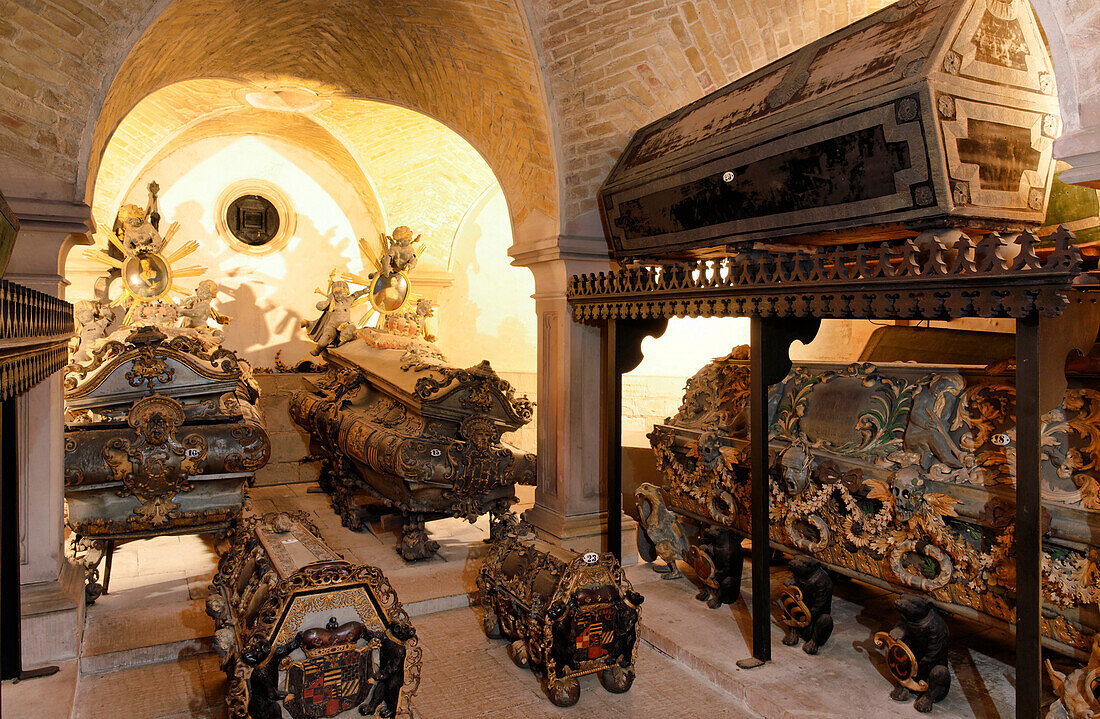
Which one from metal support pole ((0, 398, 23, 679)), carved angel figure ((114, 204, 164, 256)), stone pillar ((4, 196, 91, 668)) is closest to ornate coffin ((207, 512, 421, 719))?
metal support pole ((0, 398, 23, 679))

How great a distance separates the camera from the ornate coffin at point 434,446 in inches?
202

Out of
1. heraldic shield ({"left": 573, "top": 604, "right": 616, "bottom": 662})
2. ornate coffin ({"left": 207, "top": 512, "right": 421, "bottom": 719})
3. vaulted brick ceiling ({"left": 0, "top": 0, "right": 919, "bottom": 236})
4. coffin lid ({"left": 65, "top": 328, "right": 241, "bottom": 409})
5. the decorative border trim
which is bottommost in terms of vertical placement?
heraldic shield ({"left": 573, "top": 604, "right": 616, "bottom": 662})

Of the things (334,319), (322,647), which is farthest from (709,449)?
(334,319)

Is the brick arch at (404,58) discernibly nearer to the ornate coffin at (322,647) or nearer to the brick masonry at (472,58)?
the brick masonry at (472,58)

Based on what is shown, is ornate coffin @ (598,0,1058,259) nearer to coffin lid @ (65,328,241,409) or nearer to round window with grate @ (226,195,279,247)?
coffin lid @ (65,328,241,409)

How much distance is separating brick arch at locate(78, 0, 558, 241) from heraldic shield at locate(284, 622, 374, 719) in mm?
3320

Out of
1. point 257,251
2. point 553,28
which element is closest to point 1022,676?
point 553,28

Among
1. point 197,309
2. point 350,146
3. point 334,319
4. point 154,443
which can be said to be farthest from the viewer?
point 350,146

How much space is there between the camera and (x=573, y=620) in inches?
134

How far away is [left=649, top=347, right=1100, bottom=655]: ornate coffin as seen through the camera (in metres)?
2.75

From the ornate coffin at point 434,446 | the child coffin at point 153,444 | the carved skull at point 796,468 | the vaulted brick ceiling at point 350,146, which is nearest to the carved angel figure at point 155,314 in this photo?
the vaulted brick ceiling at point 350,146

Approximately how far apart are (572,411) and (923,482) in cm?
280

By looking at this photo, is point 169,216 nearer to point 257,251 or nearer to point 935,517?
point 257,251

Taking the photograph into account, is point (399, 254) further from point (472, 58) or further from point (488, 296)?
point (472, 58)
